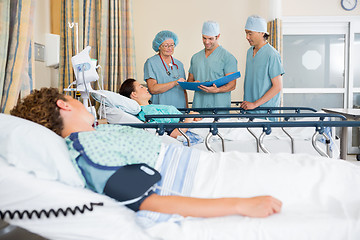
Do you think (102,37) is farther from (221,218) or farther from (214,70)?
(221,218)

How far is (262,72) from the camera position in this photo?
3.27m

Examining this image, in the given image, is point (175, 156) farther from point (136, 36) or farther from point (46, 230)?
point (136, 36)

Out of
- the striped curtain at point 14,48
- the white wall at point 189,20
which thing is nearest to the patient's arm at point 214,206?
the striped curtain at point 14,48

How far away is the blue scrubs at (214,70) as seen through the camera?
338cm

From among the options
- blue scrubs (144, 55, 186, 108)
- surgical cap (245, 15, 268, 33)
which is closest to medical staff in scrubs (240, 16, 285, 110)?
surgical cap (245, 15, 268, 33)

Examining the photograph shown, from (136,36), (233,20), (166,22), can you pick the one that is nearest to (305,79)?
(233,20)

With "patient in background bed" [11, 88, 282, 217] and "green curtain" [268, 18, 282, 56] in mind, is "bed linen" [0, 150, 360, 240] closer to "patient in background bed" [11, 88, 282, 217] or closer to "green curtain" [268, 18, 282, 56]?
"patient in background bed" [11, 88, 282, 217]

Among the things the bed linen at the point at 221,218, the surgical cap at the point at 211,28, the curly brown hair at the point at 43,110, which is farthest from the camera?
the surgical cap at the point at 211,28

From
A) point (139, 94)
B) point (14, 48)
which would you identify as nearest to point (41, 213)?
point (14, 48)

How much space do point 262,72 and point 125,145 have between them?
2306 millimetres

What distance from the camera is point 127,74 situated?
153 inches

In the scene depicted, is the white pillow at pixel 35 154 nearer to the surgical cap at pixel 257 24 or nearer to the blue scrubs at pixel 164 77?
the blue scrubs at pixel 164 77

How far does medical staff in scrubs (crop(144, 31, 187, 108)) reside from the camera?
3.35 m

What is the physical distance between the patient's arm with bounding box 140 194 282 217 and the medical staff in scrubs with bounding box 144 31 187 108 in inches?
88.3
